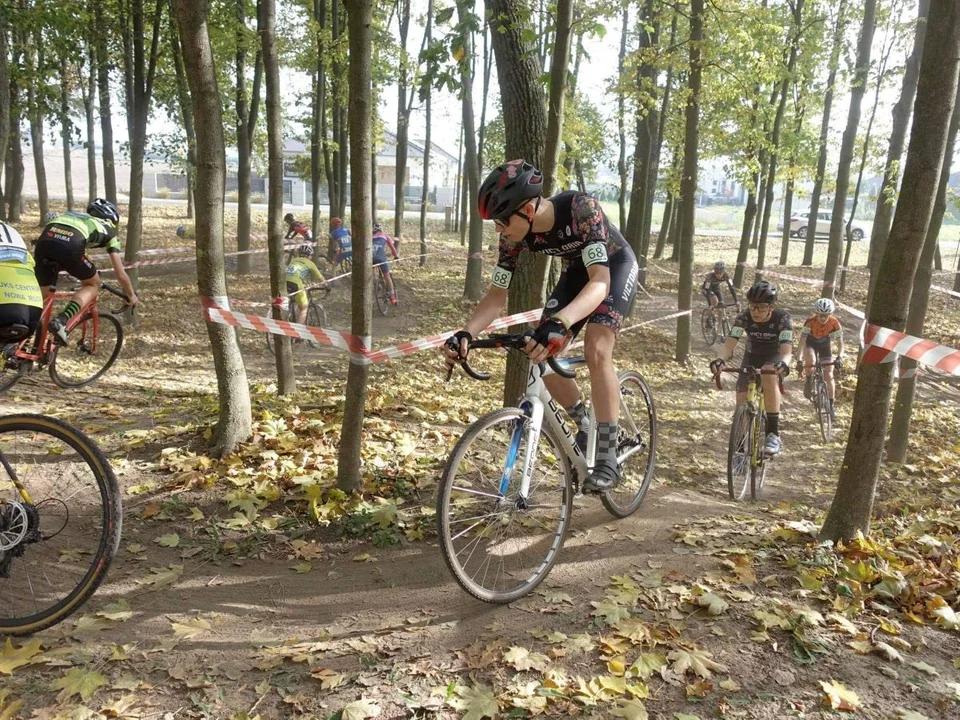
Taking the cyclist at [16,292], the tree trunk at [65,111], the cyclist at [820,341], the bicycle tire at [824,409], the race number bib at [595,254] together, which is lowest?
the bicycle tire at [824,409]

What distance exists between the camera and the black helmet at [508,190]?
142 inches

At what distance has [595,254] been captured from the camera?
3.75 metres

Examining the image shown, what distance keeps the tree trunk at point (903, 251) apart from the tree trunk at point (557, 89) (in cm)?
234

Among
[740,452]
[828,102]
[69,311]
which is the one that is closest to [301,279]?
[69,311]

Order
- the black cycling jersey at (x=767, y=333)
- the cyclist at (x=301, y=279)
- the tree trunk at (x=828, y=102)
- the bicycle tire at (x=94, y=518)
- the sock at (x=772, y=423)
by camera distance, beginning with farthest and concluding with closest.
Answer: the tree trunk at (x=828, y=102) < the cyclist at (x=301, y=279) < the black cycling jersey at (x=767, y=333) < the sock at (x=772, y=423) < the bicycle tire at (x=94, y=518)

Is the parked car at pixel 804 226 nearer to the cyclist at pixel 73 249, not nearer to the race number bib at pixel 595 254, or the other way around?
the cyclist at pixel 73 249

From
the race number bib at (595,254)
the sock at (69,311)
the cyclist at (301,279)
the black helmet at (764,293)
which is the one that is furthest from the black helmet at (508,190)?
the cyclist at (301,279)

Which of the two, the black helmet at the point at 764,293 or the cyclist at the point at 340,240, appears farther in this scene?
the cyclist at the point at 340,240

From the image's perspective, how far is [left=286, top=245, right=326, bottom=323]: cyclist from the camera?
1088 cm

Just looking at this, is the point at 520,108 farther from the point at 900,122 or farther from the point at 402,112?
the point at 402,112

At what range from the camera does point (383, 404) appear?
22.2 feet

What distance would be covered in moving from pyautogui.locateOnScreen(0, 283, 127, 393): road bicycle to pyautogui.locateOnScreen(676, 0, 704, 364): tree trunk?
9504mm

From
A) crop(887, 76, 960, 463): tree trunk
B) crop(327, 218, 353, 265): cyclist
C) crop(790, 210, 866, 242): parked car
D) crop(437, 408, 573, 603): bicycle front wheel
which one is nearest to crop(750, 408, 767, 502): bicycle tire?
crop(887, 76, 960, 463): tree trunk

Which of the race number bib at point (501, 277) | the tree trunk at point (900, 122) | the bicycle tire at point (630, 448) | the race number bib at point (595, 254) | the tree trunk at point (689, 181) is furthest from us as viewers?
the tree trunk at point (689, 181)
